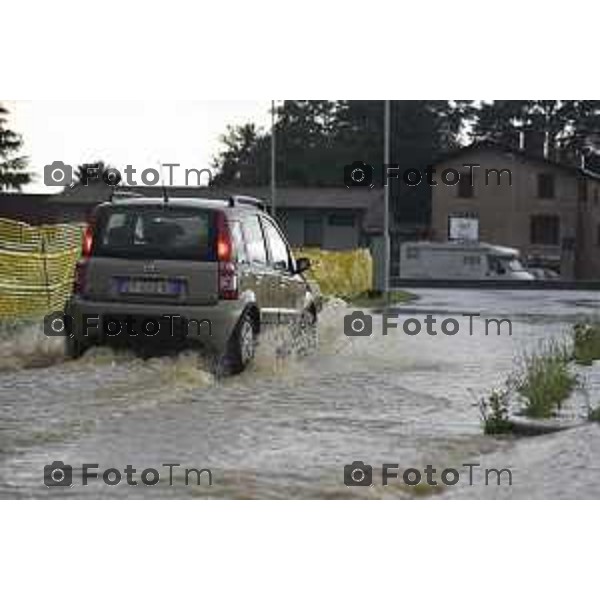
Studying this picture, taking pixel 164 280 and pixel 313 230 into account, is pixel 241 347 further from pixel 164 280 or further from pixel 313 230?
pixel 313 230

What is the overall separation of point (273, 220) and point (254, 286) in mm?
1463

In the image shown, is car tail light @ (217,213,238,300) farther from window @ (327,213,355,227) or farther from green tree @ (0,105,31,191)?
window @ (327,213,355,227)

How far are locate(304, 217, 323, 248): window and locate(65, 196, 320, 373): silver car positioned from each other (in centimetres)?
404

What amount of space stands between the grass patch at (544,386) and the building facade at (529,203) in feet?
14.2

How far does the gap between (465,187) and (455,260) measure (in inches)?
379

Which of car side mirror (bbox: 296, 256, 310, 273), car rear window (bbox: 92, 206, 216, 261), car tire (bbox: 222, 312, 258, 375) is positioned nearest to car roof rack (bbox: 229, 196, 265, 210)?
car rear window (bbox: 92, 206, 216, 261)

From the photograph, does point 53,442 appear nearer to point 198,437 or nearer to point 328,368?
point 198,437

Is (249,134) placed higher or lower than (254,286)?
higher

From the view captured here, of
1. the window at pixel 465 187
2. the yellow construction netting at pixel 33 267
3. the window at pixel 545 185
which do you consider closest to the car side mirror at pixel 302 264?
the yellow construction netting at pixel 33 267

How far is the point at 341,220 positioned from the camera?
1650 centimetres

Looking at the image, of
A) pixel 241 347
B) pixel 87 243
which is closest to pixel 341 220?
pixel 241 347
